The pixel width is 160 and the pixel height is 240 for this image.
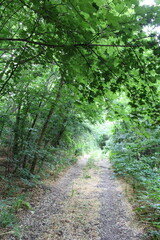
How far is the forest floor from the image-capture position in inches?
137

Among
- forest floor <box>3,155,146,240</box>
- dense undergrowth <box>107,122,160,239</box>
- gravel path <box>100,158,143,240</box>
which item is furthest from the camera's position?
gravel path <box>100,158,143,240</box>

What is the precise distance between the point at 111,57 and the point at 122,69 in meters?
→ 0.19

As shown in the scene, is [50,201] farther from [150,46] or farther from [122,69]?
[150,46]

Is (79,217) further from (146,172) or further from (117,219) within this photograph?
(146,172)

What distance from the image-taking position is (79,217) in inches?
166

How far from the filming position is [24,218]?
382 cm

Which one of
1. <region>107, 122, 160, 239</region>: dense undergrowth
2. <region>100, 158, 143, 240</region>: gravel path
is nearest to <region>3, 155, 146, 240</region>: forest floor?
<region>100, 158, 143, 240</region>: gravel path

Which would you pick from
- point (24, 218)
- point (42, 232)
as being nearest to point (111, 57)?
point (42, 232)

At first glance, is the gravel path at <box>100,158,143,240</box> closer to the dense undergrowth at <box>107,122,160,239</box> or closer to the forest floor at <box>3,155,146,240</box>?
the forest floor at <box>3,155,146,240</box>

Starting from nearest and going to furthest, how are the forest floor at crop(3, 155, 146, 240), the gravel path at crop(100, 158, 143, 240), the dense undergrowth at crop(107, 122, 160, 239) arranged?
the dense undergrowth at crop(107, 122, 160, 239), the forest floor at crop(3, 155, 146, 240), the gravel path at crop(100, 158, 143, 240)

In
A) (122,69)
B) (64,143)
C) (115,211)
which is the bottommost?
(115,211)

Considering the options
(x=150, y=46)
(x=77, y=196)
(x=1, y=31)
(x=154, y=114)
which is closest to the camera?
(x=150, y=46)

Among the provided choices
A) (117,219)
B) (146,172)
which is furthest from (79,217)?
(146,172)

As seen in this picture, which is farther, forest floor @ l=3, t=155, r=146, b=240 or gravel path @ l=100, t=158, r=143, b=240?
gravel path @ l=100, t=158, r=143, b=240
